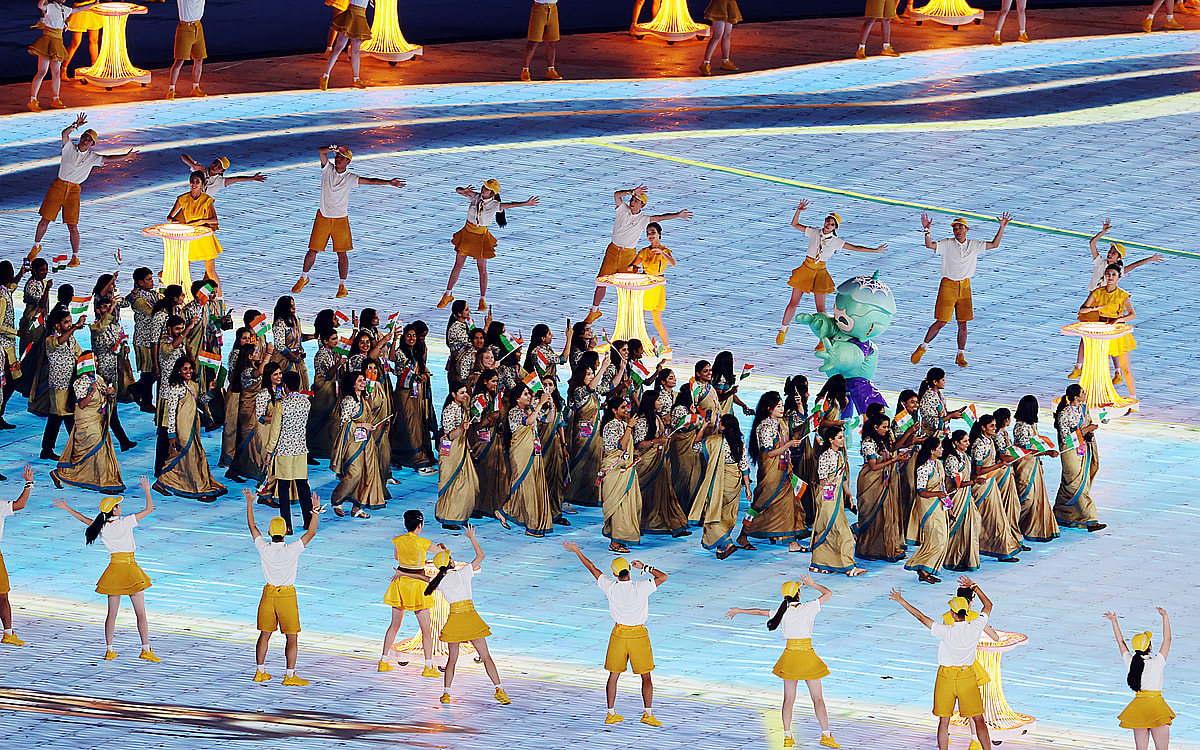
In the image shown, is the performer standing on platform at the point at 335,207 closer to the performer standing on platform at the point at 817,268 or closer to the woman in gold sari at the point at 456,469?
the performer standing on platform at the point at 817,268

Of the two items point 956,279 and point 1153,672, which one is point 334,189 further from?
point 1153,672

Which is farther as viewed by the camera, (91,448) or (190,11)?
(190,11)

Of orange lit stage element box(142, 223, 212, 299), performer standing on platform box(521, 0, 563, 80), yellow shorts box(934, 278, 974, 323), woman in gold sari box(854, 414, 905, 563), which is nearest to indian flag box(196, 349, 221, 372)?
orange lit stage element box(142, 223, 212, 299)

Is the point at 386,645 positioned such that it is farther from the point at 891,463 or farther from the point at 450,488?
the point at 891,463

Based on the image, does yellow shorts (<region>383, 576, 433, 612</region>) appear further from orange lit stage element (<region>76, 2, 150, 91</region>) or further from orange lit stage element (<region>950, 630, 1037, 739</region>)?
orange lit stage element (<region>76, 2, 150, 91</region>)

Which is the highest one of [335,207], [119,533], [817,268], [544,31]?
[544,31]

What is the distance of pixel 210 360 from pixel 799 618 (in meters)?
7.58

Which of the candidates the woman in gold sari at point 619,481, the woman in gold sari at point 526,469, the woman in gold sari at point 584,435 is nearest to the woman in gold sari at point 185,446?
the woman in gold sari at point 526,469

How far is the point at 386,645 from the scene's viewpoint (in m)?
14.2

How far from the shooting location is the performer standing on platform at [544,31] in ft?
97.8

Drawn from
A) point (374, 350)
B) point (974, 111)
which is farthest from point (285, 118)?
point (374, 350)

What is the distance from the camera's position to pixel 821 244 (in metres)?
21.3

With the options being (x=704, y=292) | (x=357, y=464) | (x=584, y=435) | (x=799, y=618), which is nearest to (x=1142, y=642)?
(x=799, y=618)

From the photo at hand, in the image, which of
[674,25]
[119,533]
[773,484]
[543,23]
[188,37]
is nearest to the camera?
[119,533]
